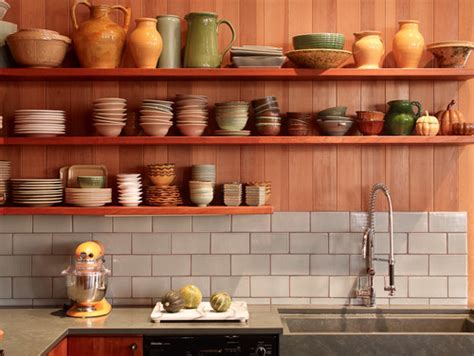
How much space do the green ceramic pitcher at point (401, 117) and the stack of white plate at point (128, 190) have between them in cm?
134

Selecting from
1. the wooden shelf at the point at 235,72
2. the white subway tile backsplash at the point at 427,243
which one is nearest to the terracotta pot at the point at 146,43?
the wooden shelf at the point at 235,72

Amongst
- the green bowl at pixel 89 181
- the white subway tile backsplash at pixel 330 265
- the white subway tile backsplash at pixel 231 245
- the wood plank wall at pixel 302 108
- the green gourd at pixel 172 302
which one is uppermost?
the wood plank wall at pixel 302 108

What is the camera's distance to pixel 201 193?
13.4 feet

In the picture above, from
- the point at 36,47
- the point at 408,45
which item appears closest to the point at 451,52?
the point at 408,45

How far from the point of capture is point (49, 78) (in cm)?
422

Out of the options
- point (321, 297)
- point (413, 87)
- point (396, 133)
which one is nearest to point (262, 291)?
point (321, 297)

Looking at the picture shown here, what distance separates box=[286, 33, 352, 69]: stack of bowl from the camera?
3975 millimetres

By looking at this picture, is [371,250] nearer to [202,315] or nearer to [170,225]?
[202,315]

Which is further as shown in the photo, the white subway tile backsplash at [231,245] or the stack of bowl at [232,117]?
the white subway tile backsplash at [231,245]

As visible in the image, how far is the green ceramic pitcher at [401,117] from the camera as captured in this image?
13.4 feet

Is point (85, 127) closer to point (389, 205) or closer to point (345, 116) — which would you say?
point (345, 116)

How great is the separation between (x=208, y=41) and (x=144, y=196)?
89cm

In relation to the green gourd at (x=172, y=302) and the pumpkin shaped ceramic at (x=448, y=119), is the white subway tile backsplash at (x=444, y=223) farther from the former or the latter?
the green gourd at (x=172, y=302)

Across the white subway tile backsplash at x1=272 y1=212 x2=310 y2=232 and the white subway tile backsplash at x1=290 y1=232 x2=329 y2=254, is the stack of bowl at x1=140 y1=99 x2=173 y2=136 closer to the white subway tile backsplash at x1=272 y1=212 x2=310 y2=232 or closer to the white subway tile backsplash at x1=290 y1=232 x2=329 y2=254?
the white subway tile backsplash at x1=272 y1=212 x2=310 y2=232
